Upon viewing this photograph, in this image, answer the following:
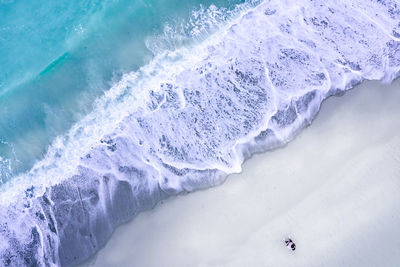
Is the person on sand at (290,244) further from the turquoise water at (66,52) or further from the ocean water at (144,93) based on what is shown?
the turquoise water at (66,52)

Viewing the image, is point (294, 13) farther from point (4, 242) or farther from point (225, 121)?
point (4, 242)

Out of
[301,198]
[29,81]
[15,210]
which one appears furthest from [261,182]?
[29,81]

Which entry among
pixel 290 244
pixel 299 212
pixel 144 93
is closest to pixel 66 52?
pixel 144 93

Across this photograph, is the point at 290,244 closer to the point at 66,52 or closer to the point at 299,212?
the point at 299,212

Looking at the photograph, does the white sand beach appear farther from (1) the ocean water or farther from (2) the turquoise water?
(2) the turquoise water

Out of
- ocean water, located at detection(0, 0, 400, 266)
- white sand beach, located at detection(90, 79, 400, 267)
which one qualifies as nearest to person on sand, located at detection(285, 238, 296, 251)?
white sand beach, located at detection(90, 79, 400, 267)

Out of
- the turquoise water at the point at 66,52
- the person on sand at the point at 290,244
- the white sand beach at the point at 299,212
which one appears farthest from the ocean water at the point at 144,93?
the person on sand at the point at 290,244

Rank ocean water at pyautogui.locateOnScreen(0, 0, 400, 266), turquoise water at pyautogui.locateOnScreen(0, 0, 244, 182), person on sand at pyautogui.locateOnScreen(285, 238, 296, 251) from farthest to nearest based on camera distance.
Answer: turquoise water at pyautogui.locateOnScreen(0, 0, 244, 182) → ocean water at pyautogui.locateOnScreen(0, 0, 400, 266) → person on sand at pyautogui.locateOnScreen(285, 238, 296, 251)
